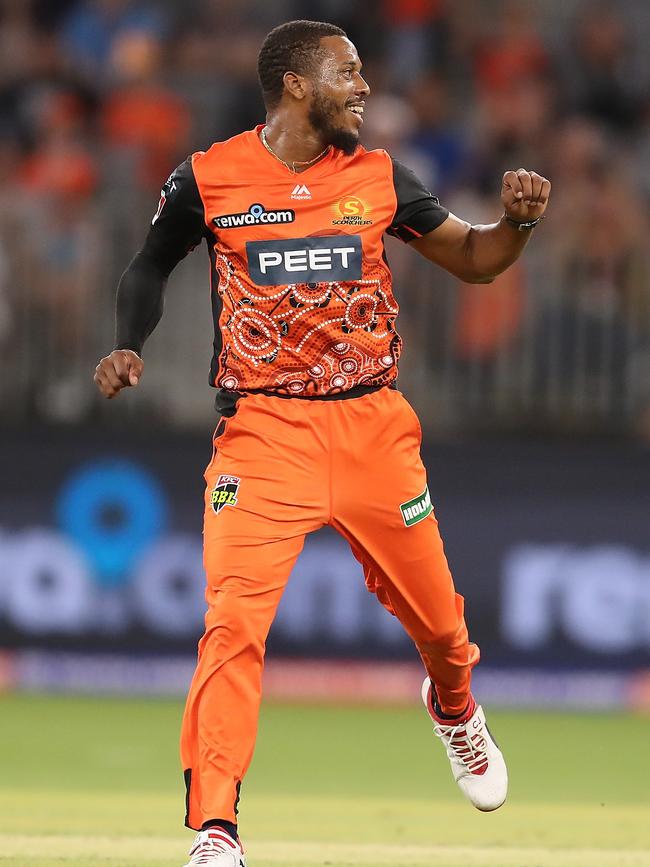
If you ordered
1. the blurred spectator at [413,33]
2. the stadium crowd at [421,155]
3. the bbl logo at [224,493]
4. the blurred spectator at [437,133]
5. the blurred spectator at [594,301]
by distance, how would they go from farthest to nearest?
the blurred spectator at [413,33] → the blurred spectator at [437,133] → the stadium crowd at [421,155] → the blurred spectator at [594,301] → the bbl logo at [224,493]

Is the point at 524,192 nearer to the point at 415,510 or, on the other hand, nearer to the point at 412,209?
the point at 412,209

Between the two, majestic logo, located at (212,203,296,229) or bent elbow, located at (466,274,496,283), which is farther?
bent elbow, located at (466,274,496,283)

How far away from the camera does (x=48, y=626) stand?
36.7ft

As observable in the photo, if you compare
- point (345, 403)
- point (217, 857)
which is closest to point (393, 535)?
point (345, 403)

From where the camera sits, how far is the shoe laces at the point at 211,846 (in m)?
5.33

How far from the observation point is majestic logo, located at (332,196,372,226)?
586 centimetres

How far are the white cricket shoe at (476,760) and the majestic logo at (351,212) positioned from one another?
1.79 meters

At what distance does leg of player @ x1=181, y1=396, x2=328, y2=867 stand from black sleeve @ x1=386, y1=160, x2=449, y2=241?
747 mm

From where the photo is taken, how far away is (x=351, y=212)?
5.88 meters

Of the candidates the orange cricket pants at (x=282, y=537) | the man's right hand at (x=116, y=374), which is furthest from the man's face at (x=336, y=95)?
the man's right hand at (x=116, y=374)

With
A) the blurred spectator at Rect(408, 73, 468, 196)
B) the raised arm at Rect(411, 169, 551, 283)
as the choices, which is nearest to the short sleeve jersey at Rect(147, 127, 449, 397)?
the raised arm at Rect(411, 169, 551, 283)

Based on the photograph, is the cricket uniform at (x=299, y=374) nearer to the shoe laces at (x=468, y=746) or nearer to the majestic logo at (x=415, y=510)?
the majestic logo at (x=415, y=510)

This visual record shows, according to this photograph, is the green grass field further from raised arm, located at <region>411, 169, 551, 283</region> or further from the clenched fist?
the clenched fist

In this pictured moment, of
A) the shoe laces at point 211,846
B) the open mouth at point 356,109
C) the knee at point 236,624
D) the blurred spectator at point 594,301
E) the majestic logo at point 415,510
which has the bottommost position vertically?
the shoe laces at point 211,846
